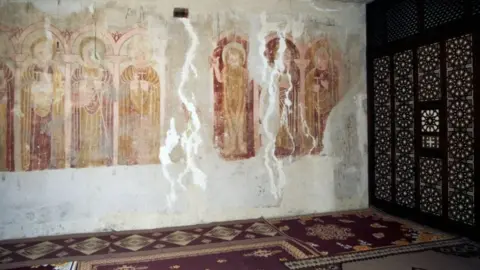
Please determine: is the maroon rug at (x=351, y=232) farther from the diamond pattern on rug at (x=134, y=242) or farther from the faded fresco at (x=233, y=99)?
the diamond pattern on rug at (x=134, y=242)

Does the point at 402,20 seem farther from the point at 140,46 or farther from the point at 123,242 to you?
the point at 123,242

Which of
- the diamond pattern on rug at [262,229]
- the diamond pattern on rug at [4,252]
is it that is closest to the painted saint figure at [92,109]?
the diamond pattern on rug at [4,252]

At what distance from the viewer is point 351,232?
137 inches

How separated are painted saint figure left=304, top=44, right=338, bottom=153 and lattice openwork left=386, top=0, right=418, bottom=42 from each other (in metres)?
0.76

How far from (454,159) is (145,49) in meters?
3.32

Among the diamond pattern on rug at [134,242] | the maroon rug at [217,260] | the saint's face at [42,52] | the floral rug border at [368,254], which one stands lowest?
the floral rug border at [368,254]

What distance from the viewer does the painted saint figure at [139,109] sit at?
12.0ft

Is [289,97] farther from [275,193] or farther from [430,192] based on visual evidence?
[430,192]

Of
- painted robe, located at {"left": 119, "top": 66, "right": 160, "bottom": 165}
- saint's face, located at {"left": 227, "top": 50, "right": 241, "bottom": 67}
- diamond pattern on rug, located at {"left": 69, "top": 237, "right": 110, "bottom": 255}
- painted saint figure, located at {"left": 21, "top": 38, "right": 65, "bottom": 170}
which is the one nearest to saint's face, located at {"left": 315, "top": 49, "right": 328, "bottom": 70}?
saint's face, located at {"left": 227, "top": 50, "right": 241, "bottom": 67}

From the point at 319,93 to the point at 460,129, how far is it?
5.09 ft

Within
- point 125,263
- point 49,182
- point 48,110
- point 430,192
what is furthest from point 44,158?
point 430,192

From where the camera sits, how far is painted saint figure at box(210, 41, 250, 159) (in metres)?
3.95

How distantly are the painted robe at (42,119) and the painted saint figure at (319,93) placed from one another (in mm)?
2727

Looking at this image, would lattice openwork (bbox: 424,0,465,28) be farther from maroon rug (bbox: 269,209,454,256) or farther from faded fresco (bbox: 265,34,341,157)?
maroon rug (bbox: 269,209,454,256)
